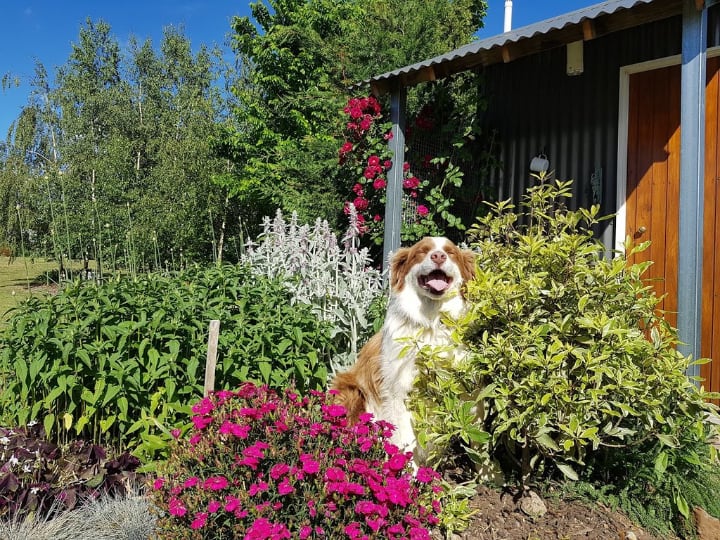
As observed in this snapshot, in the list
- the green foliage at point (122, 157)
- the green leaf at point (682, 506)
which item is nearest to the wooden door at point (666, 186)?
the green leaf at point (682, 506)

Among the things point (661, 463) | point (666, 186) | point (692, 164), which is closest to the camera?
point (661, 463)

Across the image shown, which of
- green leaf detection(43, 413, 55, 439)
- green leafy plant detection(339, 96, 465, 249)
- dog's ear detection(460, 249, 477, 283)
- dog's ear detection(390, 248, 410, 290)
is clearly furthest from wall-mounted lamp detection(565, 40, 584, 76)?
green leaf detection(43, 413, 55, 439)

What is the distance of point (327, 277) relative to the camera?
15.0ft

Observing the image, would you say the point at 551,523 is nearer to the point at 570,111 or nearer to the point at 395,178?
the point at 395,178

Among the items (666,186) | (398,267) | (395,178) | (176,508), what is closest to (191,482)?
(176,508)

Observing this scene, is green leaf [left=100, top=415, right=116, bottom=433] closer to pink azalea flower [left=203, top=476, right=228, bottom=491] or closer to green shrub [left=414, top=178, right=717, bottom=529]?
pink azalea flower [left=203, top=476, right=228, bottom=491]

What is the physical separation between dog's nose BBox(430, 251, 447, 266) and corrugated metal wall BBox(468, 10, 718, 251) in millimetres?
2716

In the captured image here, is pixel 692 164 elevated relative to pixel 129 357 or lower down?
elevated

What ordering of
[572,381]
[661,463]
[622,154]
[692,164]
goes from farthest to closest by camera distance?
1. [622,154]
2. [692,164]
3. [572,381]
4. [661,463]

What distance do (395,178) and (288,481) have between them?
12.8ft

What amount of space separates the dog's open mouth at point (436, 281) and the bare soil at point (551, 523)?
1044mm

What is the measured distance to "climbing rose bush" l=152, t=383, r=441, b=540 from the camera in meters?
1.69

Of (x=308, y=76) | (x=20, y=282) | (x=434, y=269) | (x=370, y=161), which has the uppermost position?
(x=308, y=76)

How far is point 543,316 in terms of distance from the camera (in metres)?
2.60
